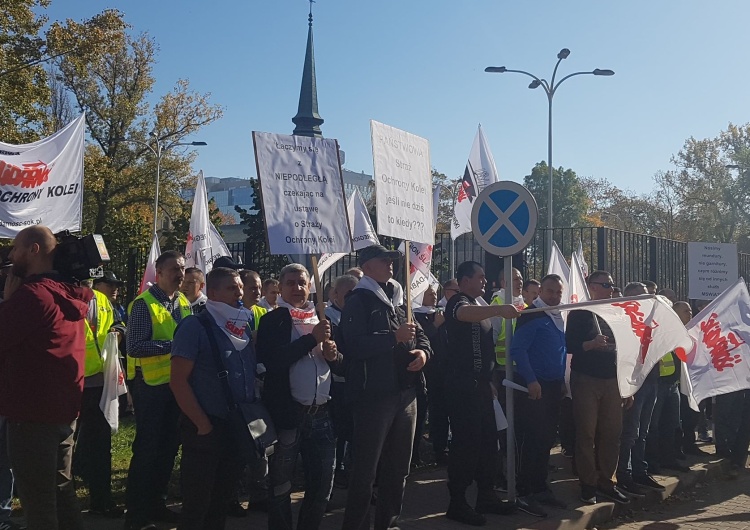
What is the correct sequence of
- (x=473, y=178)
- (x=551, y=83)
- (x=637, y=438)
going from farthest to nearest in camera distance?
(x=551, y=83) < (x=473, y=178) < (x=637, y=438)

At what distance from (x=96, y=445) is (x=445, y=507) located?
2990 mm

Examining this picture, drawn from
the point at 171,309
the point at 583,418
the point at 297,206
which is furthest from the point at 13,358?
the point at 583,418

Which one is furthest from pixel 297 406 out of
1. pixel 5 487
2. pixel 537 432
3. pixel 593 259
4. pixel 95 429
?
pixel 593 259

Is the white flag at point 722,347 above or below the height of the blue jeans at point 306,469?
above

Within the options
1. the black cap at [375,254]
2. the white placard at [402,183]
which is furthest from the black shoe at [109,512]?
the white placard at [402,183]

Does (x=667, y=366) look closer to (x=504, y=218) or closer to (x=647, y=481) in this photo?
(x=647, y=481)

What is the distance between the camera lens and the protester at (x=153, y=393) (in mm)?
5980

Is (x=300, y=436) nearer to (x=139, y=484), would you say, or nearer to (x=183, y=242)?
(x=139, y=484)

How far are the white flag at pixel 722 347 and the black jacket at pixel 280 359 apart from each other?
5402 mm

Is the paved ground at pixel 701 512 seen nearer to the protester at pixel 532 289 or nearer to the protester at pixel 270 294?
the protester at pixel 532 289

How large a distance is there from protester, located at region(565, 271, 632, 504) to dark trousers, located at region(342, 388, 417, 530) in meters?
2.32

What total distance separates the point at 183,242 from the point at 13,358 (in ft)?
45.4

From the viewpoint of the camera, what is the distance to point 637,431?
8.28 m

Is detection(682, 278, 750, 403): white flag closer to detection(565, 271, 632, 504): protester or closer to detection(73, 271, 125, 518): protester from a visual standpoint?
detection(565, 271, 632, 504): protester
